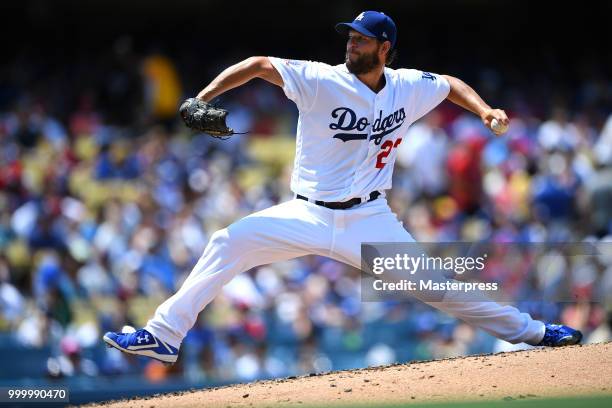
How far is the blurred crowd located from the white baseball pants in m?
3.35

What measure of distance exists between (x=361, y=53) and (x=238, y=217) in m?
5.78

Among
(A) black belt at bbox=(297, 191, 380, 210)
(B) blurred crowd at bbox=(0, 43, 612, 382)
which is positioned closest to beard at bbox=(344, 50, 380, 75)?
(A) black belt at bbox=(297, 191, 380, 210)

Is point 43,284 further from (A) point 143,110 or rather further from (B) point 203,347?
(A) point 143,110

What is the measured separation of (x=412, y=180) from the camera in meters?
11.6

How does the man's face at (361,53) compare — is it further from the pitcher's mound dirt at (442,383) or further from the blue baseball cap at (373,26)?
the pitcher's mound dirt at (442,383)

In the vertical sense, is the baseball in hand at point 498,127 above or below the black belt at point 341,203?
above

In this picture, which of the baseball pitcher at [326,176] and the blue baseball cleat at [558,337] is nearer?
the baseball pitcher at [326,176]

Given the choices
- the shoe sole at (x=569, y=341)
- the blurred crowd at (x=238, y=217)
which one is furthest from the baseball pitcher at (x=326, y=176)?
the blurred crowd at (x=238, y=217)

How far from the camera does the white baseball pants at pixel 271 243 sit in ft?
18.3

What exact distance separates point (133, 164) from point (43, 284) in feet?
8.14

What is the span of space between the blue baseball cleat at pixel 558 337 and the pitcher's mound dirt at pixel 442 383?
74 millimetres

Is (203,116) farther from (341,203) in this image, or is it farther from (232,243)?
(341,203)

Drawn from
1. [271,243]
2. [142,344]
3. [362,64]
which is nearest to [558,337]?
[271,243]

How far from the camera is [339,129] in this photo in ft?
18.6
